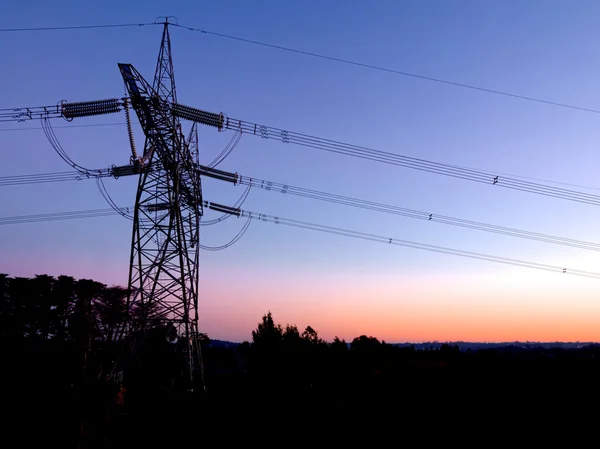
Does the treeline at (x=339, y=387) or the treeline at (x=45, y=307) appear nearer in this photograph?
the treeline at (x=339, y=387)

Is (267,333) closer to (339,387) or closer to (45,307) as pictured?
(45,307)

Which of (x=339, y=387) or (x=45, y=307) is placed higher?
(x=45, y=307)

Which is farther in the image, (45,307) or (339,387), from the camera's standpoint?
(45,307)

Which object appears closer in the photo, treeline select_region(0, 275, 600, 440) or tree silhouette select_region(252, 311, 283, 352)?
treeline select_region(0, 275, 600, 440)

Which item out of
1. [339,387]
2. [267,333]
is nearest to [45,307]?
[267,333]

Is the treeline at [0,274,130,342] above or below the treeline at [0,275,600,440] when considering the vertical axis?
above

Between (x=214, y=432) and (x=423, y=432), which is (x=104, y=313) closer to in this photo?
(x=214, y=432)

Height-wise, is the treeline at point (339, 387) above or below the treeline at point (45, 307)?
below

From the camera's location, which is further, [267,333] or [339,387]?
[267,333]

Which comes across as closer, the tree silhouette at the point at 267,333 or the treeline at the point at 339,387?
the treeline at the point at 339,387

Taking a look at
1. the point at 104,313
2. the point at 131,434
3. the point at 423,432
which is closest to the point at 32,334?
the point at 104,313

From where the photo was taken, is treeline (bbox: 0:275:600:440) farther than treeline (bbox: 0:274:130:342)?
No
